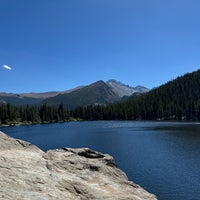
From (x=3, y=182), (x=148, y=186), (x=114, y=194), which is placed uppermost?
(x=3, y=182)

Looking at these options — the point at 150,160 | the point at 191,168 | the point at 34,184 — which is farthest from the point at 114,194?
the point at 150,160

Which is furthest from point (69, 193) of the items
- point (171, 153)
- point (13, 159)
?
point (171, 153)

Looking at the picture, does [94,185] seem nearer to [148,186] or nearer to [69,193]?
[69,193]

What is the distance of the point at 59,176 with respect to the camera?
16.9 meters

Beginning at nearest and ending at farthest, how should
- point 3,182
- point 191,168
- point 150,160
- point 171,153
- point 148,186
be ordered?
point 3,182 → point 148,186 → point 191,168 → point 150,160 → point 171,153

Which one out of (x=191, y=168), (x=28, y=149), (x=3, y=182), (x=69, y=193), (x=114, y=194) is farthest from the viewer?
(x=191, y=168)

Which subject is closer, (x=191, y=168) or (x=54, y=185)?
(x=54, y=185)

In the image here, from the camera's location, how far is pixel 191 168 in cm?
6044

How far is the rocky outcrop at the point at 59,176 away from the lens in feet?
48.2

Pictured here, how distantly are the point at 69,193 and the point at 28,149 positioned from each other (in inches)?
263

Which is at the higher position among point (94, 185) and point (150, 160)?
point (94, 185)

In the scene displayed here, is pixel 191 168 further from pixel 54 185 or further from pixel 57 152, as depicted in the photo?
pixel 54 185

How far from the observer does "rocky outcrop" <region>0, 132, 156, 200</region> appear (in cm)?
1469

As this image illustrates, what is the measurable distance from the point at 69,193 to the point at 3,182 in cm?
310
